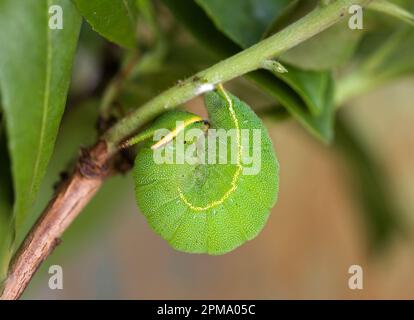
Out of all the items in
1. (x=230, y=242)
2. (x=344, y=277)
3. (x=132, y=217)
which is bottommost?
(x=230, y=242)

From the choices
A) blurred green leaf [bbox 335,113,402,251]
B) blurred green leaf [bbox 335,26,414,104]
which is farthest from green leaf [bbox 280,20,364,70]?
blurred green leaf [bbox 335,113,402,251]

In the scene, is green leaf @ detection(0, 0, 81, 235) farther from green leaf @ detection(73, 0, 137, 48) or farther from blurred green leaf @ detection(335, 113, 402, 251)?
blurred green leaf @ detection(335, 113, 402, 251)

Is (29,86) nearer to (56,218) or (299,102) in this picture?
(56,218)

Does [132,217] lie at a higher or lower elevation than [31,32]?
higher

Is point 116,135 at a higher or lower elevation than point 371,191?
lower

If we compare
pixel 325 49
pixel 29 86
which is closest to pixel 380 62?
pixel 325 49

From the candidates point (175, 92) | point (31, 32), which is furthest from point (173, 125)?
point (31, 32)

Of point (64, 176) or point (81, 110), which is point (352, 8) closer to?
point (64, 176)

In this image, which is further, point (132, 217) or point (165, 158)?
point (132, 217)
